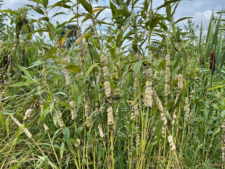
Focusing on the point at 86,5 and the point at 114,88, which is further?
the point at 114,88

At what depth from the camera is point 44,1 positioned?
78cm

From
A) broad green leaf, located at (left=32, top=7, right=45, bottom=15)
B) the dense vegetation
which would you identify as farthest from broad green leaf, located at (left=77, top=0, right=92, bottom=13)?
broad green leaf, located at (left=32, top=7, right=45, bottom=15)

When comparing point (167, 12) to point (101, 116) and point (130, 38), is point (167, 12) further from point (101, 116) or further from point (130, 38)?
point (101, 116)

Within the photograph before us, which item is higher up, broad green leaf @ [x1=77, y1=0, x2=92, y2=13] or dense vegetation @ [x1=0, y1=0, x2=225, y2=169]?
broad green leaf @ [x1=77, y1=0, x2=92, y2=13]

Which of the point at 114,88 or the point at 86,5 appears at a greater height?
the point at 86,5

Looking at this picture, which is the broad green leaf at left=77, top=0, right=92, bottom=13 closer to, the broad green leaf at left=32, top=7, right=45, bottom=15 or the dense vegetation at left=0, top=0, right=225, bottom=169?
the dense vegetation at left=0, top=0, right=225, bottom=169

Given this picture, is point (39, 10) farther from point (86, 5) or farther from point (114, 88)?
point (114, 88)

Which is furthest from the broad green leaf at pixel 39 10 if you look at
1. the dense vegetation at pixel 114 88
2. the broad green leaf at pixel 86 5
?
the broad green leaf at pixel 86 5

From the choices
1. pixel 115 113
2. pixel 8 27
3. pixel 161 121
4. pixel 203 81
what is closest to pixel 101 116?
pixel 115 113

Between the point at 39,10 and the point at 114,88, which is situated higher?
the point at 39,10

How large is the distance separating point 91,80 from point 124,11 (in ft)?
1.07

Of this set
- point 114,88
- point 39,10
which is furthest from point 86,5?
point 114,88

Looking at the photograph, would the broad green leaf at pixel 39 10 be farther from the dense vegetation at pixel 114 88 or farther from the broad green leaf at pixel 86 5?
the broad green leaf at pixel 86 5

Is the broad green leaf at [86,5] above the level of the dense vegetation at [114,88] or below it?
above
